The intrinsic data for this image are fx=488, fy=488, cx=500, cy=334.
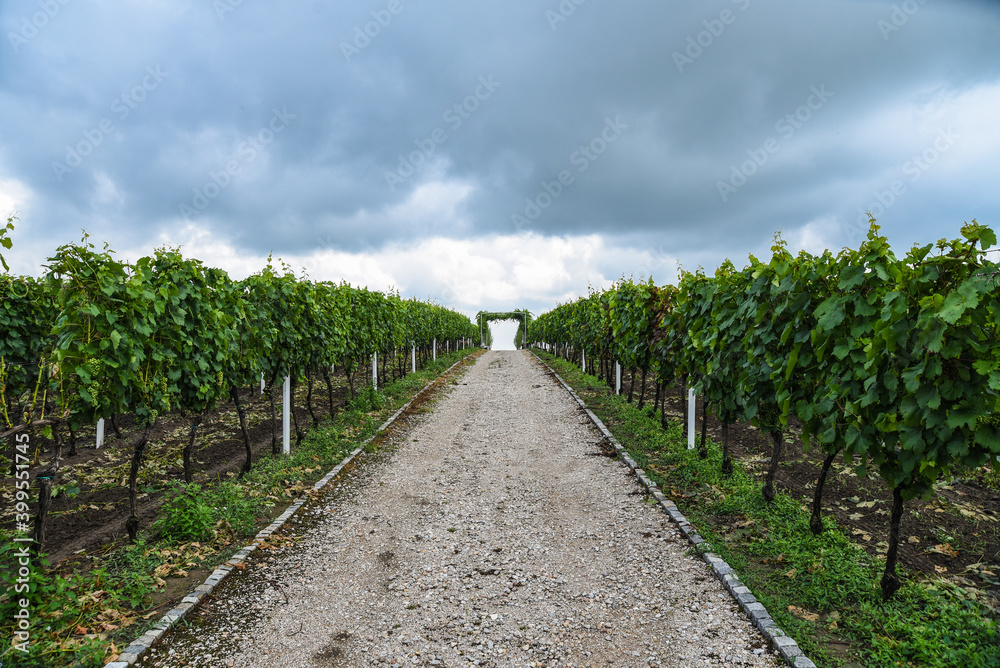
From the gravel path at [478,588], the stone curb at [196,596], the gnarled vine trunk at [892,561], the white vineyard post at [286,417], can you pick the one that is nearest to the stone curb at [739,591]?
the gravel path at [478,588]

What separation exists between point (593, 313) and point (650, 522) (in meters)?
12.4

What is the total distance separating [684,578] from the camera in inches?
183

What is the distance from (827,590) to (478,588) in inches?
123

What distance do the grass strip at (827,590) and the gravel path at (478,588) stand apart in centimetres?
46

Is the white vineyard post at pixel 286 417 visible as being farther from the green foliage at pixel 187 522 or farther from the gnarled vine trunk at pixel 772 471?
the gnarled vine trunk at pixel 772 471

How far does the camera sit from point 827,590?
4.34 m

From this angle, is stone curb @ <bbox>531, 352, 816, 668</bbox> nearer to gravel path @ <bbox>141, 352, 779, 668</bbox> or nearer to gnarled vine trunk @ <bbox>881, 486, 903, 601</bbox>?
gravel path @ <bbox>141, 352, 779, 668</bbox>

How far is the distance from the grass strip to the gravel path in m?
0.46

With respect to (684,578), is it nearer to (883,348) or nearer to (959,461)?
(959,461)

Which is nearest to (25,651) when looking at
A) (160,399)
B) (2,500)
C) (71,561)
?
(71,561)

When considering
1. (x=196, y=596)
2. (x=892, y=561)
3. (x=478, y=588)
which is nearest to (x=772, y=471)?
(x=892, y=561)

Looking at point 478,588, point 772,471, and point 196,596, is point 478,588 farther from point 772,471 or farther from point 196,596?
point 772,471

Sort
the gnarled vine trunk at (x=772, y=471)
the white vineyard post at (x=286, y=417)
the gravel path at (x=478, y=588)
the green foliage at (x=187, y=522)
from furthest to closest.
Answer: the white vineyard post at (x=286, y=417) → the gnarled vine trunk at (x=772, y=471) → the green foliage at (x=187, y=522) → the gravel path at (x=478, y=588)

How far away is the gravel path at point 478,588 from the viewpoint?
3.66 m
